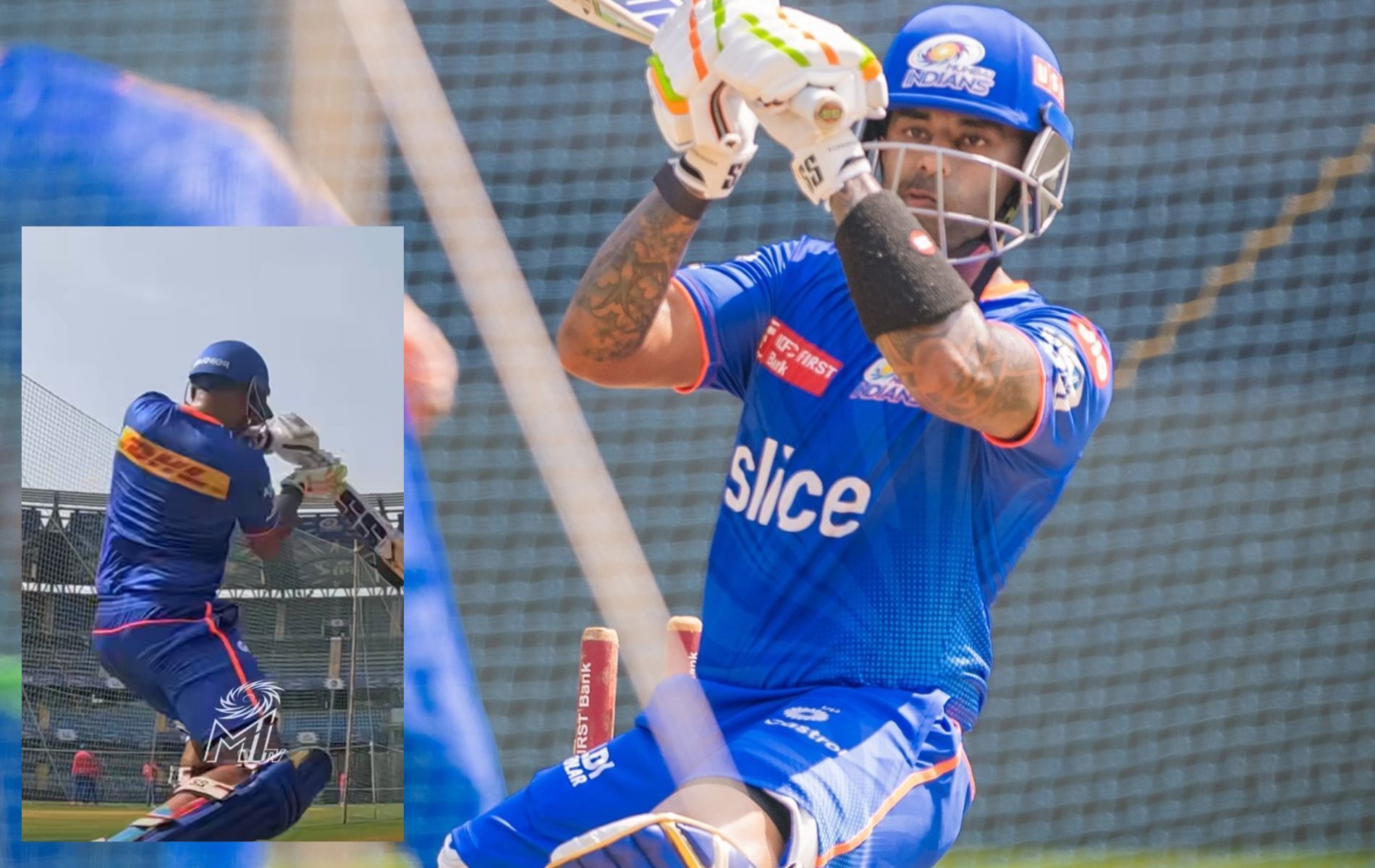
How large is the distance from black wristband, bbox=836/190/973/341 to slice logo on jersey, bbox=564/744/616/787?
21.0 inches

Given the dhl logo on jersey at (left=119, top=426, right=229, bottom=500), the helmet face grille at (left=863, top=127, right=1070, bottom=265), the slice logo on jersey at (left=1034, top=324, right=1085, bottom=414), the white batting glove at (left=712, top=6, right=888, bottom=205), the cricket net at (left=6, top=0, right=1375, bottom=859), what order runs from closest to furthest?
1. the white batting glove at (left=712, top=6, right=888, bottom=205)
2. the slice logo on jersey at (left=1034, top=324, right=1085, bottom=414)
3. the helmet face grille at (left=863, top=127, right=1070, bottom=265)
4. the dhl logo on jersey at (left=119, top=426, right=229, bottom=500)
5. the cricket net at (left=6, top=0, right=1375, bottom=859)

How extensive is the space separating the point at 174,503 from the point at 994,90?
218 centimetres

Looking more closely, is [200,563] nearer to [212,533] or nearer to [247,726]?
[212,533]

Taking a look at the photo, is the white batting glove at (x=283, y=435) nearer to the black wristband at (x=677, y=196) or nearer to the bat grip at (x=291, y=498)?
the bat grip at (x=291, y=498)

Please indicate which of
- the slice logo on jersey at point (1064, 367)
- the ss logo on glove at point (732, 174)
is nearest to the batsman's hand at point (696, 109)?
the ss logo on glove at point (732, 174)

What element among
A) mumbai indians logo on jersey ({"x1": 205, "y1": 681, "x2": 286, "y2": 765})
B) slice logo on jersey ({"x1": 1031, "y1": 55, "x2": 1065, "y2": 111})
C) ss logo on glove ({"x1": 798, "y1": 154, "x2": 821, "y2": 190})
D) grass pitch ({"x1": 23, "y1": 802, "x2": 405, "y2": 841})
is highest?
slice logo on jersey ({"x1": 1031, "y1": 55, "x2": 1065, "y2": 111})

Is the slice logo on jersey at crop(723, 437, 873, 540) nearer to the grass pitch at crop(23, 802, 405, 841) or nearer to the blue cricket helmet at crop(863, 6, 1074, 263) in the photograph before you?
the blue cricket helmet at crop(863, 6, 1074, 263)

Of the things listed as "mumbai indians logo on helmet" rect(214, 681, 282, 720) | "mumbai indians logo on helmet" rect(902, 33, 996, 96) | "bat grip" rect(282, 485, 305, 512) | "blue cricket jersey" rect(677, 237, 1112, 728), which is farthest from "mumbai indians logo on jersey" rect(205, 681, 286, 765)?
"mumbai indians logo on helmet" rect(902, 33, 996, 96)

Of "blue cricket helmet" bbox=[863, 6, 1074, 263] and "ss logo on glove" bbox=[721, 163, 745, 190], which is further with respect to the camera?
"blue cricket helmet" bbox=[863, 6, 1074, 263]

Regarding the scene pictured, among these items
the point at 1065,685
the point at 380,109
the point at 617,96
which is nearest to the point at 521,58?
the point at 617,96

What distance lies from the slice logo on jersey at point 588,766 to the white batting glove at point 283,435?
1794 millimetres

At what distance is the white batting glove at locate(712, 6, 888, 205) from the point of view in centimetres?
143

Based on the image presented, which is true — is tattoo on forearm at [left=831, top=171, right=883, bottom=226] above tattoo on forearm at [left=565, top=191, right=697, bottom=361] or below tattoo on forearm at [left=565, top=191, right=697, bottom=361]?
above

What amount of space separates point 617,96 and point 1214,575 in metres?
2.09
